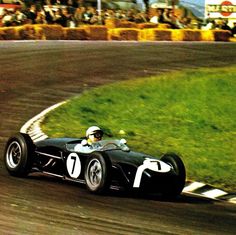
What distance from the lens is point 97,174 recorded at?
11.3 metres

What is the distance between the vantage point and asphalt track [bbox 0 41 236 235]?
9.04 meters

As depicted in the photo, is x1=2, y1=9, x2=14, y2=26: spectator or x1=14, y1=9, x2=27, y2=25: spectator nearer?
x1=2, y1=9, x2=14, y2=26: spectator

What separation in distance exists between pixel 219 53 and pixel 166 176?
2847 cm

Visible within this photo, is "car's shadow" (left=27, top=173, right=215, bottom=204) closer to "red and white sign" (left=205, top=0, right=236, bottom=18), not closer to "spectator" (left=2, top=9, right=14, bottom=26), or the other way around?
"spectator" (left=2, top=9, right=14, bottom=26)

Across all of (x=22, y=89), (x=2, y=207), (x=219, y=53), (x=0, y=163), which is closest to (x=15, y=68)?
(x=22, y=89)

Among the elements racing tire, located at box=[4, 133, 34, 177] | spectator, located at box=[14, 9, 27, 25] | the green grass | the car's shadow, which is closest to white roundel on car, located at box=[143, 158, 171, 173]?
the car's shadow

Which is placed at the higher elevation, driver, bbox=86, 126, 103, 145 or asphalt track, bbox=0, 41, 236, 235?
driver, bbox=86, 126, 103, 145

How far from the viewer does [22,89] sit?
25.6 m

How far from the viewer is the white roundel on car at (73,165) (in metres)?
11.8

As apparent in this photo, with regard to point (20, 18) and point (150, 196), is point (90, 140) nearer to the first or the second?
point (150, 196)

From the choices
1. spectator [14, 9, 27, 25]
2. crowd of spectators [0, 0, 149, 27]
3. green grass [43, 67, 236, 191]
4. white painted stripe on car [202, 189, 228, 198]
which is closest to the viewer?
white painted stripe on car [202, 189, 228, 198]

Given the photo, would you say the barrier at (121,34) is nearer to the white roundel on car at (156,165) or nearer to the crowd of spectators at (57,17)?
the crowd of spectators at (57,17)

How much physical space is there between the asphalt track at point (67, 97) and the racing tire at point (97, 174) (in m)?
0.15

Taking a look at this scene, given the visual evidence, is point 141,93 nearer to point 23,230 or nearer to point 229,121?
point 229,121
